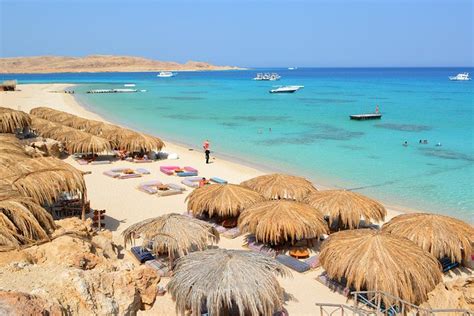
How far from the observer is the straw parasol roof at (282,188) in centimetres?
1217

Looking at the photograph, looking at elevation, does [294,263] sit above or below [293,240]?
below

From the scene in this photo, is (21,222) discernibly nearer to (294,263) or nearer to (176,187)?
(294,263)

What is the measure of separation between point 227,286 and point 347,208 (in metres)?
5.26

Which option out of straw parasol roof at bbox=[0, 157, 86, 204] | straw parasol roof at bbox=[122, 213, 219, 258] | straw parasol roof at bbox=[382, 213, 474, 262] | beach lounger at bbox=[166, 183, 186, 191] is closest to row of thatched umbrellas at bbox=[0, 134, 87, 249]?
Result: straw parasol roof at bbox=[0, 157, 86, 204]

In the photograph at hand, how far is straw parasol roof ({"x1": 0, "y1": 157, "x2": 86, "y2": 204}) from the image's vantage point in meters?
9.76

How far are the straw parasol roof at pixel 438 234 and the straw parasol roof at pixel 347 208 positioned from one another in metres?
0.82

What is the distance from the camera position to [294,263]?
9.48 meters

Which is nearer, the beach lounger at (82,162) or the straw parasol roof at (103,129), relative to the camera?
the beach lounger at (82,162)

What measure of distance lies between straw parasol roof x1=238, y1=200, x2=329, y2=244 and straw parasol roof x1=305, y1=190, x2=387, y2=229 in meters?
0.65

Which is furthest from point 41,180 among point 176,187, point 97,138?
point 97,138

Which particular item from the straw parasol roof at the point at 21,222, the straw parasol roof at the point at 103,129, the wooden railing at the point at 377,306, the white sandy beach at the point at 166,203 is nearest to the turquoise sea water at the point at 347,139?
the white sandy beach at the point at 166,203

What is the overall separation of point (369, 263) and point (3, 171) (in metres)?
9.02

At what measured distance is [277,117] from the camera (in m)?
40.5

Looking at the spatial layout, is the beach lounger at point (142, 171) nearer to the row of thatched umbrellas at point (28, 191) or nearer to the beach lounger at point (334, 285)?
the row of thatched umbrellas at point (28, 191)
